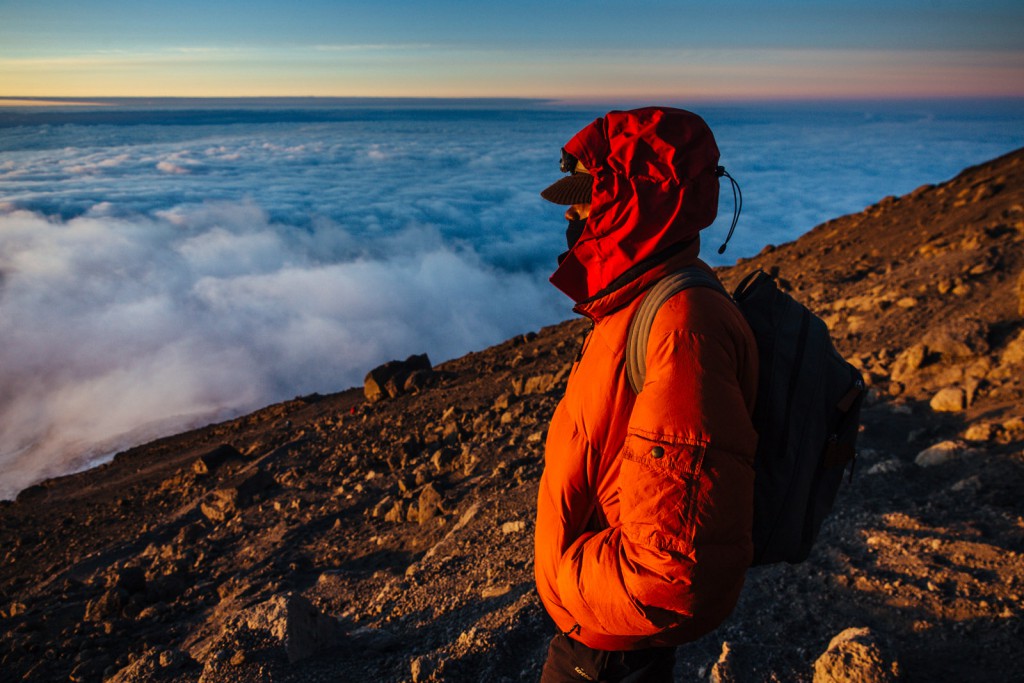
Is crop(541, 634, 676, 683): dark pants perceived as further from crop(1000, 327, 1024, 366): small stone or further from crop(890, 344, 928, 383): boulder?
crop(890, 344, 928, 383): boulder

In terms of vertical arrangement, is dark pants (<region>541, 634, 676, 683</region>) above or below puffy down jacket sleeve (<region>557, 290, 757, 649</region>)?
below

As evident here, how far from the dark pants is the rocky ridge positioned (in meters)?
1.39

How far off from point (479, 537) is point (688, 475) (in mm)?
3600

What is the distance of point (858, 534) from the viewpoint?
391 cm

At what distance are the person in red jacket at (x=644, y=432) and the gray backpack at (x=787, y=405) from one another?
0.04 metres

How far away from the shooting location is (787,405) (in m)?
1.42

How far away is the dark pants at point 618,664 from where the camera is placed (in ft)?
5.29

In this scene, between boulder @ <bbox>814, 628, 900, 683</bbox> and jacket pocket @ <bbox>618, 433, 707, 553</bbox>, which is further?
boulder @ <bbox>814, 628, 900, 683</bbox>

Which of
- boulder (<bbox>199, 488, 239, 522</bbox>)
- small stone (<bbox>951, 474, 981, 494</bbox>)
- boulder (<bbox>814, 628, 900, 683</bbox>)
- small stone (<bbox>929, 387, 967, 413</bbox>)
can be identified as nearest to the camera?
boulder (<bbox>814, 628, 900, 683</bbox>)

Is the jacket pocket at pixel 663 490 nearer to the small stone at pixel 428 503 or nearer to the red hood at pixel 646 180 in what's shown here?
the red hood at pixel 646 180

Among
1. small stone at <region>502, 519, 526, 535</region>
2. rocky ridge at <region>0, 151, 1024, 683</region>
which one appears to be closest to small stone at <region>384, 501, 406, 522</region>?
rocky ridge at <region>0, 151, 1024, 683</region>

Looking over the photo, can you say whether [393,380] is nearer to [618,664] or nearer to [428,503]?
[428,503]

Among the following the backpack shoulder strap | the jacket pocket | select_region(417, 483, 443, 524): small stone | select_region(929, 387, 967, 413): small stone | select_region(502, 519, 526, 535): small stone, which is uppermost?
the backpack shoulder strap

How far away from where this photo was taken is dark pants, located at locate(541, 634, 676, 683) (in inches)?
63.4
